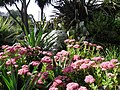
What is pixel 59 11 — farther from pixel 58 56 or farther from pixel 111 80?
pixel 111 80

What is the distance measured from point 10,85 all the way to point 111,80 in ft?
4.30

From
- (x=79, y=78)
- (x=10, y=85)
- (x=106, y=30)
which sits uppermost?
(x=10, y=85)

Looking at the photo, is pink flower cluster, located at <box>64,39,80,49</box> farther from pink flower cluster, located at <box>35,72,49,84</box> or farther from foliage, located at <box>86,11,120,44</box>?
foliage, located at <box>86,11,120,44</box>

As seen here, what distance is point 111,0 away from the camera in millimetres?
10555

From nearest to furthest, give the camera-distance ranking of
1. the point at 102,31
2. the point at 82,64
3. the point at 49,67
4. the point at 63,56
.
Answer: the point at 82,64
the point at 49,67
the point at 63,56
the point at 102,31

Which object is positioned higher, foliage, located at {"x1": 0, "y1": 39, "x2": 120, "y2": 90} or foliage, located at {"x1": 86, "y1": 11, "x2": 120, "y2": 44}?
foliage, located at {"x1": 0, "y1": 39, "x2": 120, "y2": 90}

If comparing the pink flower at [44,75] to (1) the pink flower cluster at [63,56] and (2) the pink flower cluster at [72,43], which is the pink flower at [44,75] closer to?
(1) the pink flower cluster at [63,56]

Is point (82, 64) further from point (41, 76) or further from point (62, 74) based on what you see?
point (41, 76)

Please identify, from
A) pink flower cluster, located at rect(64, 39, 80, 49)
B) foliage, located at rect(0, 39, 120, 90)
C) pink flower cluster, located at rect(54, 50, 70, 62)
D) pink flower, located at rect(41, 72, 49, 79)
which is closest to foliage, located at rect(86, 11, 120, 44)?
pink flower cluster, located at rect(64, 39, 80, 49)

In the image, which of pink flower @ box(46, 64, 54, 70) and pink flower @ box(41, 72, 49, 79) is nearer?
pink flower @ box(41, 72, 49, 79)

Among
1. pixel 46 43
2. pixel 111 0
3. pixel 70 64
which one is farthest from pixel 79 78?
pixel 111 0

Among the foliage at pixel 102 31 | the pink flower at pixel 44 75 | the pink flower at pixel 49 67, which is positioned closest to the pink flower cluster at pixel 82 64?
the pink flower at pixel 49 67

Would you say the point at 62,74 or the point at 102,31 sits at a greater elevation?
the point at 62,74

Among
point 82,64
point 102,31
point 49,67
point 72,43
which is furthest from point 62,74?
point 102,31
